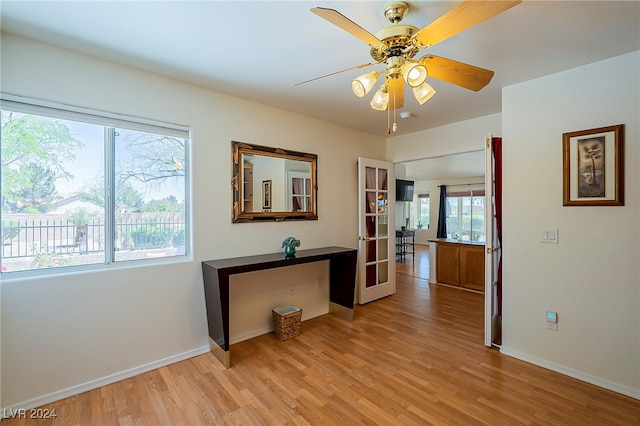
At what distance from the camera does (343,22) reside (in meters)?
1.29

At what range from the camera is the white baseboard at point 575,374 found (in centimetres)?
209

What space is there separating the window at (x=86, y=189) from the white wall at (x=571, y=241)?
122 inches

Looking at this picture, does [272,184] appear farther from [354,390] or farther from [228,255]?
[354,390]

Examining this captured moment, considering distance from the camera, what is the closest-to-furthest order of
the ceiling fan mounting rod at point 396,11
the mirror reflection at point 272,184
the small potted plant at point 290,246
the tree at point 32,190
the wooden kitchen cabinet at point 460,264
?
the ceiling fan mounting rod at point 396,11, the tree at point 32,190, the mirror reflection at point 272,184, the small potted plant at point 290,246, the wooden kitchen cabinet at point 460,264

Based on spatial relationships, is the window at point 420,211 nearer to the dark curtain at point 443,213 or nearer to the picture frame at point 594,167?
the dark curtain at point 443,213

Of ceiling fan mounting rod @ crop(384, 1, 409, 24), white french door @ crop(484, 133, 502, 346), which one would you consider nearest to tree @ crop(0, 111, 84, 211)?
ceiling fan mounting rod @ crop(384, 1, 409, 24)

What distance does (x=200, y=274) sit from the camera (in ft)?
8.71

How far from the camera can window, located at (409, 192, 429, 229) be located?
419 inches

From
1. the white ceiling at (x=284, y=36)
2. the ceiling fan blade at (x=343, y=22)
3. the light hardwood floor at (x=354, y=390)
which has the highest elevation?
the white ceiling at (x=284, y=36)

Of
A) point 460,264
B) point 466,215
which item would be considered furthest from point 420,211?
point 460,264

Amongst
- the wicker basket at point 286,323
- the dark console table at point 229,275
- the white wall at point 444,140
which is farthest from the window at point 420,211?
the wicker basket at point 286,323

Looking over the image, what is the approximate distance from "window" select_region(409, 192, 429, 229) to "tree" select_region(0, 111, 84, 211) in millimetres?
10257

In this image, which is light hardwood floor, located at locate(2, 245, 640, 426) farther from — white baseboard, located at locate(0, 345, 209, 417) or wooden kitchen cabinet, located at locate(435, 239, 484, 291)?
wooden kitchen cabinet, located at locate(435, 239, 484, 291)

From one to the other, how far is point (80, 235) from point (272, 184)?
1.72 meters
